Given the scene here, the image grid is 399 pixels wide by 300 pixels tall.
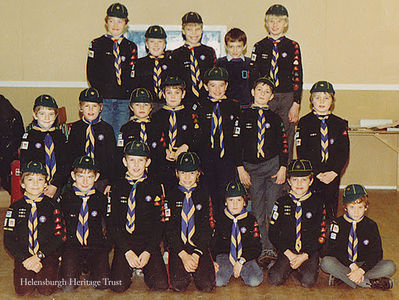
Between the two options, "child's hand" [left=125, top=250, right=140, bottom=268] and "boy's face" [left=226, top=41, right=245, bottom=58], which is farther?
"boy's face" [left=226, top=41, right=245, bottom=58]

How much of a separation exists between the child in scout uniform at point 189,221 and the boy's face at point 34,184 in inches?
42.2

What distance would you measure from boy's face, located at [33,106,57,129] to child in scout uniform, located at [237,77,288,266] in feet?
5.63

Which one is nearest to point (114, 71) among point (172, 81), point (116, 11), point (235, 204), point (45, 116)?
point (116, 11)

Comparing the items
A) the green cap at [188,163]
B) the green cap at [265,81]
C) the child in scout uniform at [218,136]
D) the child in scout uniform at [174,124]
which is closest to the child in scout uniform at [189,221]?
the green cap at [188,163]

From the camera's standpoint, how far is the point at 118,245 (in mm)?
4734

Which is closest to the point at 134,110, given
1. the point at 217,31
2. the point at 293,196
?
the point at 293,196

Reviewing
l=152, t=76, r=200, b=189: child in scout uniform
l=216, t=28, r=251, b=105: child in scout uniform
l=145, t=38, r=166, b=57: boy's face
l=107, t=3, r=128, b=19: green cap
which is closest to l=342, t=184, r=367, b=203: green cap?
l=152, t=76, r=200, b=189: child in scout uniform

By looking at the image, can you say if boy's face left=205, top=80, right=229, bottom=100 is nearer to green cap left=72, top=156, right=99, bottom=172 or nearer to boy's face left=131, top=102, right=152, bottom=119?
boy's face left=131, top=102, right=152, bottom=119

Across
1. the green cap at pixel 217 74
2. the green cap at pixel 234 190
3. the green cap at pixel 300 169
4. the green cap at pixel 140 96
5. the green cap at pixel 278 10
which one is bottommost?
the green cap at pixel 234 190

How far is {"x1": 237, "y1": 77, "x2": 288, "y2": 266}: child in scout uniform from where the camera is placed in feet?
17.2

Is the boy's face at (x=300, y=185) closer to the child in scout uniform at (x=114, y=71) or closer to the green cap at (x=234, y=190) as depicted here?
the green cap at (x=234, y=190)

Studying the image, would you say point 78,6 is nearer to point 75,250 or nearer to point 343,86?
point 343,86

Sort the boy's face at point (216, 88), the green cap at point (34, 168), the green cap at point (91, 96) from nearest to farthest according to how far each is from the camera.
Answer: the green cap at point (34, 168)
the green cap at point (91, 96)
the boy's face at point (216, 88)

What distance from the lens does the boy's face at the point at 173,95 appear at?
5344 mm
